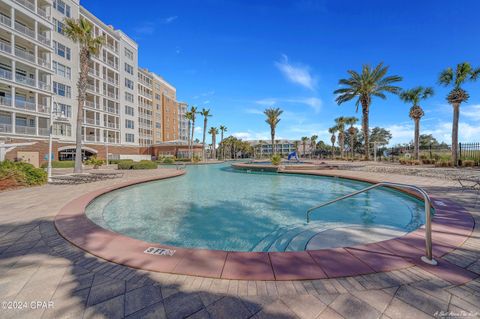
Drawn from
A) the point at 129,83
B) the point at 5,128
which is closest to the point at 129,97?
the point at 129,83

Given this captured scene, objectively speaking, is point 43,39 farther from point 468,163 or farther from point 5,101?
point 468,163

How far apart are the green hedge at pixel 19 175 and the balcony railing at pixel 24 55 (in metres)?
20.5

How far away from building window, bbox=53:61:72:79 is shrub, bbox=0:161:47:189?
24.5m

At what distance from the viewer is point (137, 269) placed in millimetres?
2941

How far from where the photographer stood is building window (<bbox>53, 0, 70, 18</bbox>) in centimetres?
2709

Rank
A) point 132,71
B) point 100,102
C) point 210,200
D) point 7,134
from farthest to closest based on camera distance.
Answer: point 132,71 < point 100,102 < point 7,134 < point 210,200

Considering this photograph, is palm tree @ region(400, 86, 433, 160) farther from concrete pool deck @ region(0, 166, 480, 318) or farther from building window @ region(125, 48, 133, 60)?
building window @ region(125, 48, 133, 60)

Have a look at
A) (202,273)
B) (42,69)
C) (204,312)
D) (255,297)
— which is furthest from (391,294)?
(42,69)

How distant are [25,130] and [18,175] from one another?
1905 cm

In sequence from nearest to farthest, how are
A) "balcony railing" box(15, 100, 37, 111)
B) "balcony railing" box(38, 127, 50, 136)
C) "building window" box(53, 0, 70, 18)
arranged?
1. "balcony railing" box(15, 100, 37, 111)
2. "balcony railing" box(38, 127, 50, 136)
3. "building window" box(53, 0, 70, 18)

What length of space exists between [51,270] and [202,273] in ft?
7.51

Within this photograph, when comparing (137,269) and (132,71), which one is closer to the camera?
(137,269)

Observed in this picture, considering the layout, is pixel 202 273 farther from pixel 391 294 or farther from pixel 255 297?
pixel 391 294

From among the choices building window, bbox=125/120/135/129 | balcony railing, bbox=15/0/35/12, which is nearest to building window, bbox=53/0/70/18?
balcony railing, bbox=15/0/35/12
